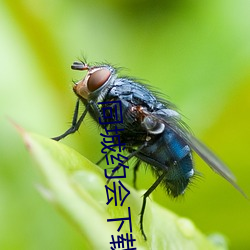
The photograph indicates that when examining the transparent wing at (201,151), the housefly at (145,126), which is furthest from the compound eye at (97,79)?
the transparent wing at (201,151)

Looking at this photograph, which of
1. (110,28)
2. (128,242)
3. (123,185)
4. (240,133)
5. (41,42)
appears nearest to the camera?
(128,242)

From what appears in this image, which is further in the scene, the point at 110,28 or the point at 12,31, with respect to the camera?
the point at 110,28

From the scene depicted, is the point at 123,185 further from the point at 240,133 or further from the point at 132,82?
the point at 240,133

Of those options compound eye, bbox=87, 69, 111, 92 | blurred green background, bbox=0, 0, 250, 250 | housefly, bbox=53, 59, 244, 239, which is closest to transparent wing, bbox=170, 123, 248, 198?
housefly, bbox=53, 59, 244, 239

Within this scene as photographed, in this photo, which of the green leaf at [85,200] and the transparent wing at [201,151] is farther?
the transparent wing at [201,151]

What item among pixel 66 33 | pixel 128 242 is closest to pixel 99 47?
pixel 66 33

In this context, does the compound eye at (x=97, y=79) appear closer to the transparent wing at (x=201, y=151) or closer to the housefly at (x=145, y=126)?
the housefly at (x=145, y=126)
